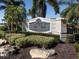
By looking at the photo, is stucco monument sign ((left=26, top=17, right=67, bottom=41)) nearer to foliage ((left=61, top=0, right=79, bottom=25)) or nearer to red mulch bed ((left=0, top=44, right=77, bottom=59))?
foliage ((left=61, top=0, right=79, bottom=25))

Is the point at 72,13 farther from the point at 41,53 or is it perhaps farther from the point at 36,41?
the point at 41,53

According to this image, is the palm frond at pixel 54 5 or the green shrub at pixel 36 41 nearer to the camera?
the green shrub at pixel 36 41

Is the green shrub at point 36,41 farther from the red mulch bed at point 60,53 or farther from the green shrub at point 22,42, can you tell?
the red mulch bed at point 60,53

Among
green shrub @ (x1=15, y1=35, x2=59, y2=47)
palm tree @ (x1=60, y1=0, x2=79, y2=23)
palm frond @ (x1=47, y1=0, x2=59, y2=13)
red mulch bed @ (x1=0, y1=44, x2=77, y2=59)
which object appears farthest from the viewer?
palm frond @ (x1=47, y1=0, x2=59, y2=13)

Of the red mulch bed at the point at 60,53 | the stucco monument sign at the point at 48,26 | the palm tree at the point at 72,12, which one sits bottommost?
the red mulch bed at the point at 60,53

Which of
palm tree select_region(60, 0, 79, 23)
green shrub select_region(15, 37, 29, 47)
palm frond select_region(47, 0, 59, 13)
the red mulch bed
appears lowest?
the red mulch bed

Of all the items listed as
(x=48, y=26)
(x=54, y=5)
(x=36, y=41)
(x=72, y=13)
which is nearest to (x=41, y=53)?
(x=36, y=41)

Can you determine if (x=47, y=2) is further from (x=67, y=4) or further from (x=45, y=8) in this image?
(x=67, y=4)

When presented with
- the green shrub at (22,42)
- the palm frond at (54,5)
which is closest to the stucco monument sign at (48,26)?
the palm frond at (54,5)

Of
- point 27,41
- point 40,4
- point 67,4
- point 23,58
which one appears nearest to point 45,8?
point 40,4

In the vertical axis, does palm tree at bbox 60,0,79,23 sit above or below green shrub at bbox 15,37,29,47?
above

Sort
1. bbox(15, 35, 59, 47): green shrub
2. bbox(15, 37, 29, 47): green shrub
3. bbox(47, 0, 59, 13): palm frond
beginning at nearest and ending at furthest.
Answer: bbox(15, 35, 59, 47): green shrub, bbox(15, 37, 29, 47): green shrub, bbox(47, 0, 59, 13): palm frond

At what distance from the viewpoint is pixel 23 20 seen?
2561 centimetres

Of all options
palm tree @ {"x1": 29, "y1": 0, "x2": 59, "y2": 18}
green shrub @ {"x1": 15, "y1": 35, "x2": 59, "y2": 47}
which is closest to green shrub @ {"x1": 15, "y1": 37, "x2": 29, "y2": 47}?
green shrub @ {"x1": 15, "y1": 35, "x2": 59, "y2": 47}
